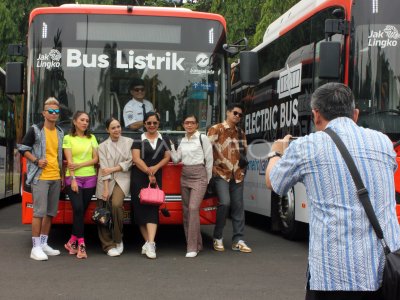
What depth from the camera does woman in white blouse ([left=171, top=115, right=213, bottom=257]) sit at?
28.2ft

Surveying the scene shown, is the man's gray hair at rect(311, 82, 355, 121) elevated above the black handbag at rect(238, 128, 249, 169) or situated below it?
above

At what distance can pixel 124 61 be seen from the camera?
357 inches

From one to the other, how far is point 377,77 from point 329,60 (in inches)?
23.5

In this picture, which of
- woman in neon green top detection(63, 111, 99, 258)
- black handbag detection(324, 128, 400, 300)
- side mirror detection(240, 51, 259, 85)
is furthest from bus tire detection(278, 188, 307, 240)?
black handbag detection(324, 128, 400, 300)

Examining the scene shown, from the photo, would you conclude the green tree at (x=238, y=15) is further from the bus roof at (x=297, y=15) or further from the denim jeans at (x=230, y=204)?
the denim jeans at (x=230, y=204)

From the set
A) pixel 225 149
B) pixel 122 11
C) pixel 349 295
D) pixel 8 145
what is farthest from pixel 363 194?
pixel 8 145

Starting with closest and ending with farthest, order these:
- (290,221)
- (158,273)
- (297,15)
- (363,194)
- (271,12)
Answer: (363,194), (158,273), (290,221), (297,15), (271,12)

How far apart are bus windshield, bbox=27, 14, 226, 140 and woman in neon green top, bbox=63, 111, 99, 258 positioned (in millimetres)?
469

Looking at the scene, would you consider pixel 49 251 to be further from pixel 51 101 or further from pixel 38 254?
pixel 51 101

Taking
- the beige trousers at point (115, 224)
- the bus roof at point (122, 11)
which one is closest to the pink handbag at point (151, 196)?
the beige trousers at point (115, 224)

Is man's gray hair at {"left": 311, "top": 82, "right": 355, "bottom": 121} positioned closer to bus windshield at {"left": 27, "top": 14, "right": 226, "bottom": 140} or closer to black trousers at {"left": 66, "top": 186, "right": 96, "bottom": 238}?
black trousers at {"left": 66, "top": 186, "right": 96, "bottom": 238}

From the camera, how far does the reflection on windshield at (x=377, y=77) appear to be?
7.86 metres

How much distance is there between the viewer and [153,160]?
852 centimetres

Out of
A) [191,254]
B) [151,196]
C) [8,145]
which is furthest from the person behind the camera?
[8,145]
